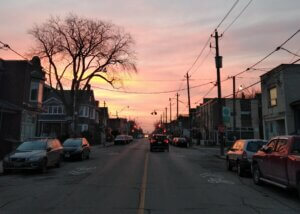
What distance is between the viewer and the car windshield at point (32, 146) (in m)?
19.2

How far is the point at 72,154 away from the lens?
26297 mm

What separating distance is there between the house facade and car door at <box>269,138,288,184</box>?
56.6 ft

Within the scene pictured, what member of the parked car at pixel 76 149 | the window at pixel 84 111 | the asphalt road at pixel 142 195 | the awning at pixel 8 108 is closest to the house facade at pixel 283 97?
the parked car at pixel 76 149

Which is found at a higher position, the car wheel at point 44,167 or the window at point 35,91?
the window at point 35,91

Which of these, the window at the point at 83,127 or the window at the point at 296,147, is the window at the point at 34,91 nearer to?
the window at the point at 296,147

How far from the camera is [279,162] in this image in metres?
11.5

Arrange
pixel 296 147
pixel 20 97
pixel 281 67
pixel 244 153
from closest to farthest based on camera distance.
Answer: pixel 296 147 → pixel 244 153 → pixel 281 67 → pixel 20 97

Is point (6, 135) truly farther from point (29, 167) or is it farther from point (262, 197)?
point (262, 197)

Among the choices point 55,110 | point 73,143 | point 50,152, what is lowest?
point 50,152

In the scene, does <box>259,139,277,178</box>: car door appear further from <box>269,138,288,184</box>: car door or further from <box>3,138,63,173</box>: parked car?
<box>3,138,63,173</box>: parked car

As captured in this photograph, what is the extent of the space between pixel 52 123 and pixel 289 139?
62102 millimetres

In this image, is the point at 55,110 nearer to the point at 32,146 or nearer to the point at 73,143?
the point at 73,143

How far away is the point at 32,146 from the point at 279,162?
492 inches

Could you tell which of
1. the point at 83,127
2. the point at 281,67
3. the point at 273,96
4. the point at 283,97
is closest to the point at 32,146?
the point at 283,97
